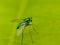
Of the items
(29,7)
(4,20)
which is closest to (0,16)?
(4,20)

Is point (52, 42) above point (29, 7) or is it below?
below

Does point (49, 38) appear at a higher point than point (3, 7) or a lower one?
lower

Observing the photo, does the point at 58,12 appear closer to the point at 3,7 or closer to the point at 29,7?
the point at 29,7

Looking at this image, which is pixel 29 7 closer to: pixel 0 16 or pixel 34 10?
pixel 34 10

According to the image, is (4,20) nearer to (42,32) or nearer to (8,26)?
(8,26)

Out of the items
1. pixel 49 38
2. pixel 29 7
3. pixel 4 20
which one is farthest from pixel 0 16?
pixel 49 38
